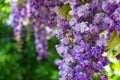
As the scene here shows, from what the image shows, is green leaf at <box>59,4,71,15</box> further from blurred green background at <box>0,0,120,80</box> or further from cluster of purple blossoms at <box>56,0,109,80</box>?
blurred green background at <box>0,0,120,80</box>

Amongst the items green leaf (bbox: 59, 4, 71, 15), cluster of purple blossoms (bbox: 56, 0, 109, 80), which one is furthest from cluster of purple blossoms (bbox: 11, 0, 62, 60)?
cluster of purple blossoms (bbox: 56, 0, 109, 80)

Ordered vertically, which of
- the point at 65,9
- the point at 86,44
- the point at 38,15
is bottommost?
the point at 86,44

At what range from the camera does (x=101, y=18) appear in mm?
1460

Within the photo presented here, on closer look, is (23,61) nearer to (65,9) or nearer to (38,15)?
(38,15)

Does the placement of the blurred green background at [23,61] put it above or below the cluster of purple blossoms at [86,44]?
above

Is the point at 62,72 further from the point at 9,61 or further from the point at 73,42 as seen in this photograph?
the point at 9,61

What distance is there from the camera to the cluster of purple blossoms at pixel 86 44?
4.74ft

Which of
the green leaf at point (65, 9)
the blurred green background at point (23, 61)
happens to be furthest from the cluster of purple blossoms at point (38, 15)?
the blurred green background at point (23, 61)

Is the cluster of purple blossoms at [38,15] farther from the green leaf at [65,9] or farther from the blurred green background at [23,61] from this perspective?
the blurred green background at [23,61]

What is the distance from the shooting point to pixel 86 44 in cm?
145

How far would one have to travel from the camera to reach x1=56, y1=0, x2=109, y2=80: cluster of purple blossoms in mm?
1444

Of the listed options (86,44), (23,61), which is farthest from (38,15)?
(23,61)

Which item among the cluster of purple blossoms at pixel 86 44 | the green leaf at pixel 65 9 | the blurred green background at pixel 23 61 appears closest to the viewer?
the cluster of purple blossoms at pixel 86 44

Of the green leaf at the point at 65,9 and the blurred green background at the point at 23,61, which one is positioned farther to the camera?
the blurred green background at the point at 23,61
